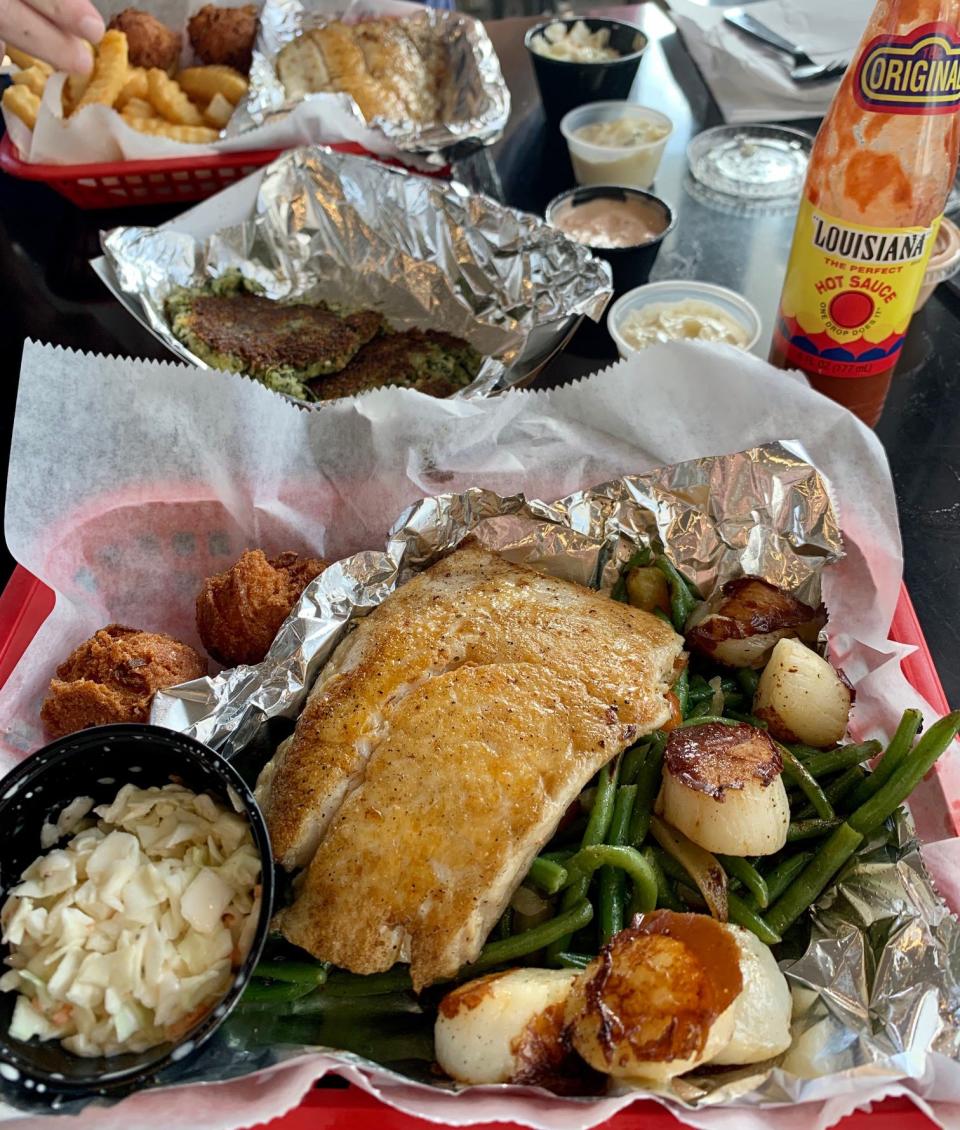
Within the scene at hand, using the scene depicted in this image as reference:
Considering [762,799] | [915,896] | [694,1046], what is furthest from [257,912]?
[915,896]

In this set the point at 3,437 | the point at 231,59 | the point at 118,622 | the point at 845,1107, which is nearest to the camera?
the point at 845,1107

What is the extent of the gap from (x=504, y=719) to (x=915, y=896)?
71 cm

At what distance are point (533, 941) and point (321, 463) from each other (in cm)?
112

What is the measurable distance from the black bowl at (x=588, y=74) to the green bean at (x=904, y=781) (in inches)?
110

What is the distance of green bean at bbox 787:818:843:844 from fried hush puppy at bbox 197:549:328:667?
102 centimetres

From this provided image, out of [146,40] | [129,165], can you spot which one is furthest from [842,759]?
[146,40]

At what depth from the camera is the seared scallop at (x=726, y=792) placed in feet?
4.75

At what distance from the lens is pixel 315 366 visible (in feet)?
8.57

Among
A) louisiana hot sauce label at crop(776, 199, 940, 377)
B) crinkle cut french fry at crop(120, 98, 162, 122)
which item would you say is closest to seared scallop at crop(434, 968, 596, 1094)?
louisiana hot sauce label at crop(776, 199, 940, 377)

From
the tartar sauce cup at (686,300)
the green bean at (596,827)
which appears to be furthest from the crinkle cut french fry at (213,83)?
the green bean at (596,827)

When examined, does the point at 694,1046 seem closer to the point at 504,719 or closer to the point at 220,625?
the point at 504,719

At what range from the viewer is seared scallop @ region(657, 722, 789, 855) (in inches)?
57.0

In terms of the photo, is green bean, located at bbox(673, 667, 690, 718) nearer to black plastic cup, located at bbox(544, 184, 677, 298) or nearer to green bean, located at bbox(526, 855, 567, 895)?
green bean, located at bbox(526, 855, 567, 895)

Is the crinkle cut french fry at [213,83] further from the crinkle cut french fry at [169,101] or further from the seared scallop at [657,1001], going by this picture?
the seared scallop at [657,1001]
